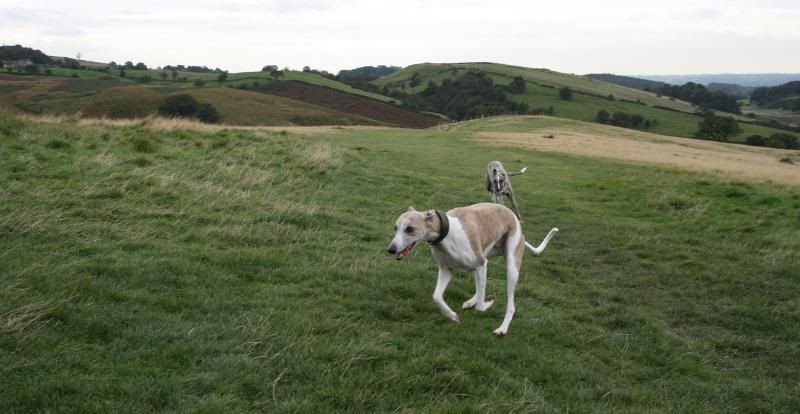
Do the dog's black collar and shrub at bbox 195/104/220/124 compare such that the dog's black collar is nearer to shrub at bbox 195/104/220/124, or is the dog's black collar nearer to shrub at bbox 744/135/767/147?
shrub at bbox 195/104/220/124

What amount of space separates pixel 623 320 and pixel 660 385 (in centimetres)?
194

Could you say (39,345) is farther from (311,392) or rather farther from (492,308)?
(492,308)

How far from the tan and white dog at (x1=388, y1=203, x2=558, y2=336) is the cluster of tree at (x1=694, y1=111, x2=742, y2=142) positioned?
87353 millimetres

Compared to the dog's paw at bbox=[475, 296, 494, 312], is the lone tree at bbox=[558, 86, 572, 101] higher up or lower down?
higher up

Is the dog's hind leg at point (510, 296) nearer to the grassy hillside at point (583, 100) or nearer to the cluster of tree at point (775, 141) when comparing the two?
the cluster of tree at point (775, 141)

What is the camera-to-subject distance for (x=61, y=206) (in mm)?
9047

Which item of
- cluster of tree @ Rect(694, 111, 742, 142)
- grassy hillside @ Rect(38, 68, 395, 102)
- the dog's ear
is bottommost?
cluster of tree @ Rect(694, 111, 742, 142)

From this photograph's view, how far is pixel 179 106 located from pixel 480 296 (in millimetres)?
58706

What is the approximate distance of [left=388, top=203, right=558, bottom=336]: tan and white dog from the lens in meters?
6.41

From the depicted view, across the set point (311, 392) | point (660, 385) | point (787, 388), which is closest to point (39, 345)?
point (311, 392)

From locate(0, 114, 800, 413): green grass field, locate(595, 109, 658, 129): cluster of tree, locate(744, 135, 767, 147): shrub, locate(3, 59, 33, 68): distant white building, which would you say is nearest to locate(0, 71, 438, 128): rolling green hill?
locate(3, 59, 33, 68): distant white building

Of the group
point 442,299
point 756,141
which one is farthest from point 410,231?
point 756,141

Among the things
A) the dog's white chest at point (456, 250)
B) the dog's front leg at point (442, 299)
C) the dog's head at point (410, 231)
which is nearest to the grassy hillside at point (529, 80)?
the dog's white chest at point (456, 250)

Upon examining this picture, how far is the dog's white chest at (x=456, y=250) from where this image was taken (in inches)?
263
